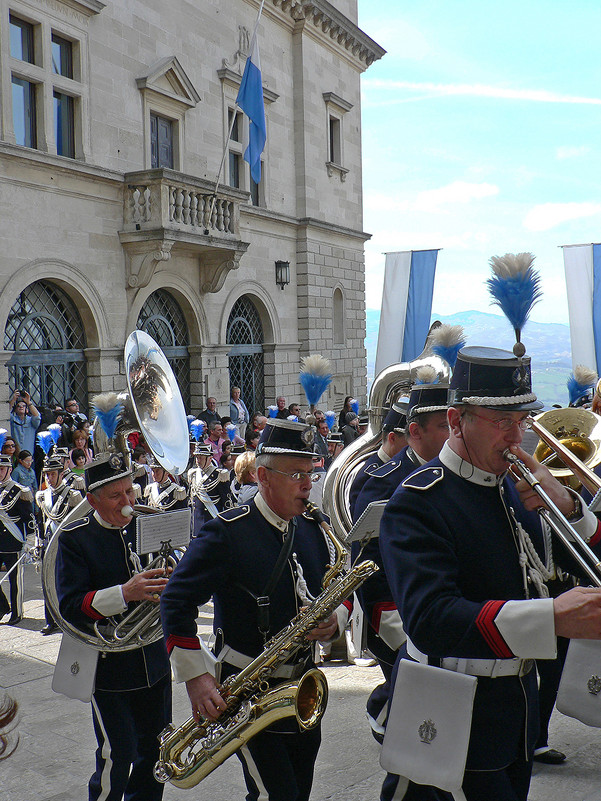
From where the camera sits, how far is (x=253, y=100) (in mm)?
18062

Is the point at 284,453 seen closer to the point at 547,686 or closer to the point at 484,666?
the point at 484,666

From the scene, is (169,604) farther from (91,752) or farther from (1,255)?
(1,255)

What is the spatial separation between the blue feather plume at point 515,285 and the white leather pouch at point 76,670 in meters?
2.45

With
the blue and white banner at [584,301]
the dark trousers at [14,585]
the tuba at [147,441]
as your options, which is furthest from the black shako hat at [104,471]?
the blue and white banner at [584,301]

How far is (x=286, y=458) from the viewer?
352 centimetres

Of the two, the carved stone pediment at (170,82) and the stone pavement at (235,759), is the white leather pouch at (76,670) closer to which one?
the stone pavement at (235,759)

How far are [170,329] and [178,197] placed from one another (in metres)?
3.04

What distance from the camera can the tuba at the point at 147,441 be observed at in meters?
3.92

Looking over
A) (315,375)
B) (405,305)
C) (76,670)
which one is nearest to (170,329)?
(405,305)

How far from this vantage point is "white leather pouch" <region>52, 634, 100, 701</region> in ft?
12.6

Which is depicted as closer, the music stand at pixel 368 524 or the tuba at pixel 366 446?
the music stand at pixel 368 524

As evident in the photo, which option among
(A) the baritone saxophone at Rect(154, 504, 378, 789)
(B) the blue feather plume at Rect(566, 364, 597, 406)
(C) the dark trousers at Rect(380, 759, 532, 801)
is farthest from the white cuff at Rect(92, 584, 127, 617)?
(B) the blue feather plume at Rect(566, 364, 597, 406)

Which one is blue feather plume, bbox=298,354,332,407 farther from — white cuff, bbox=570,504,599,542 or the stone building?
the stone building

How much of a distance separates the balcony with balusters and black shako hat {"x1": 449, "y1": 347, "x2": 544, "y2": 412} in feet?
45.4
